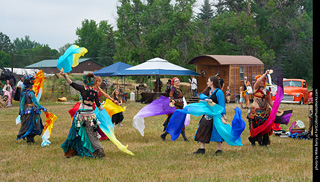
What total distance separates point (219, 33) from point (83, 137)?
34966mm

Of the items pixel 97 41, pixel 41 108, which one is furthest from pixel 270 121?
pixel 97 41

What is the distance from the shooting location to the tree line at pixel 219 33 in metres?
38.1

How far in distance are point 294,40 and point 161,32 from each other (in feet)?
49.3

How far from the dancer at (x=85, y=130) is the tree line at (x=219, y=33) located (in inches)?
1146

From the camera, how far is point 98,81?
9.42 meters

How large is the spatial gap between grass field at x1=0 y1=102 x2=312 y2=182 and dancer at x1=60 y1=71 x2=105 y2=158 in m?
0.22

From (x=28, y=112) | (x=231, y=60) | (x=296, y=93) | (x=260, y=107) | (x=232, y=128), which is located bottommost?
(x=232, y=128)

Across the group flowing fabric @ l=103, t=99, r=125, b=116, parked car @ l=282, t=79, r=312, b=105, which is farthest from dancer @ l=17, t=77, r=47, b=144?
parked car @ l=282, t=79, r=312, b=105

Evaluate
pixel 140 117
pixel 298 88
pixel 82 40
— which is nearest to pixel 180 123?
pixel 140 117

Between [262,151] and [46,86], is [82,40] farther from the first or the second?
[262,151]

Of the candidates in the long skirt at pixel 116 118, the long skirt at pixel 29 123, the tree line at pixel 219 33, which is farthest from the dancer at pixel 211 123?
the tree line at pixel 219 33

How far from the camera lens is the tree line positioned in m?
38.1

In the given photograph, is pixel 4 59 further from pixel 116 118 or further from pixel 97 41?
pixel 116 118

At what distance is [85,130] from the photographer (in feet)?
25.2
